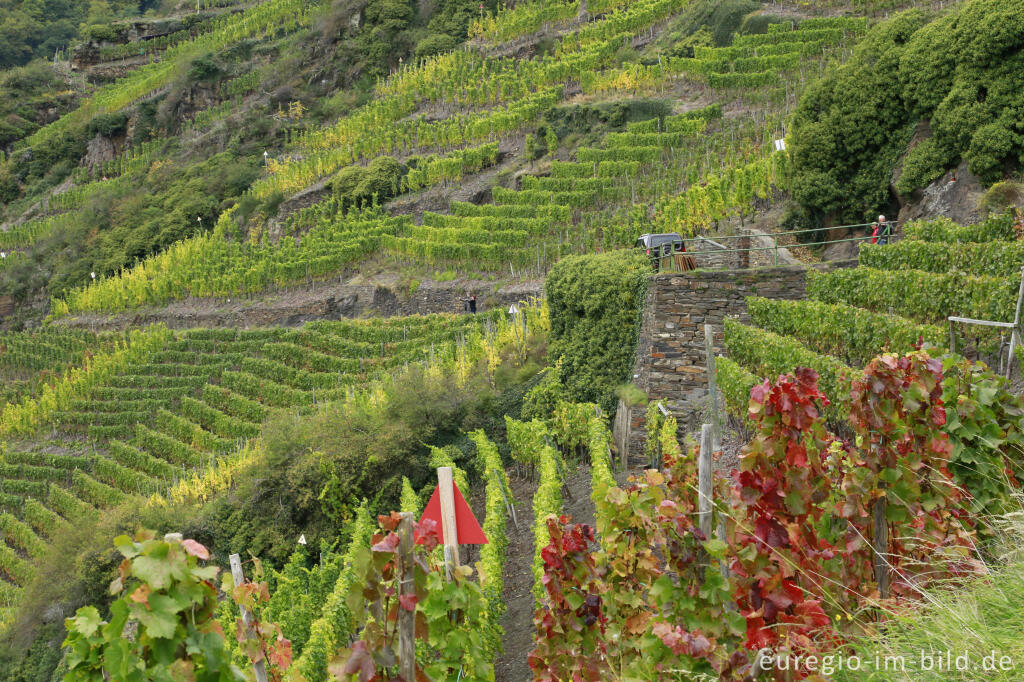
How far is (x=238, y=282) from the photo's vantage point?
116ft

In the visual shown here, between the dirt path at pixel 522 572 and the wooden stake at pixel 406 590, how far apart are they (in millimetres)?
5355

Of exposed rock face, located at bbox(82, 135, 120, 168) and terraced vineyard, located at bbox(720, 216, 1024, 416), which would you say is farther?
exposed rock face, located at bbox(82, 135, 120, 168)

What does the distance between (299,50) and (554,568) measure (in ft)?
178

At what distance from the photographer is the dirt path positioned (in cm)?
959

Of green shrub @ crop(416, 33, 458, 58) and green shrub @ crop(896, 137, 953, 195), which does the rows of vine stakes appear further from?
green shrub @ crop(896, 137, 953, 195)

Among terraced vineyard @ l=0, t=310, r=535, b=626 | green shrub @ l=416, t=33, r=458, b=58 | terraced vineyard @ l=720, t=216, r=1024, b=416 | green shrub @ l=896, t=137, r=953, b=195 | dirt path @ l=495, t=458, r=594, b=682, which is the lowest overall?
terraced vineyard @ l=0, t=310, r=535, b=626

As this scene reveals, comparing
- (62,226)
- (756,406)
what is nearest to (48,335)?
(62,226)

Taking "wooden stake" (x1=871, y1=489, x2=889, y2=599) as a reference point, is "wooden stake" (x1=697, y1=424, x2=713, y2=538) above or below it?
above

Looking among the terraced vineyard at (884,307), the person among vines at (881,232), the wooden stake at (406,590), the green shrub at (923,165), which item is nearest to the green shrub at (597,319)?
the terraced vineyard at (884,307)

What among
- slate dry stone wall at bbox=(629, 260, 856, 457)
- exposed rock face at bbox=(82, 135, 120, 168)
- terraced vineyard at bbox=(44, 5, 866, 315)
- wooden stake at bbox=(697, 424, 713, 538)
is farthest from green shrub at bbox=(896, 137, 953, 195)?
exposed rock face at bbox=(82, 135, 120, 168)

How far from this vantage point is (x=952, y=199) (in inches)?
615

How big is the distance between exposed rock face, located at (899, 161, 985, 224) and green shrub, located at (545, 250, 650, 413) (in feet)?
17.7

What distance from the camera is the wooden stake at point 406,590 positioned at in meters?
3.90

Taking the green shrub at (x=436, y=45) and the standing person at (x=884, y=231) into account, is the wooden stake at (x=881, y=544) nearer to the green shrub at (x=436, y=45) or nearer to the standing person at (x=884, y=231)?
the standing person at (x=884, y=231)
